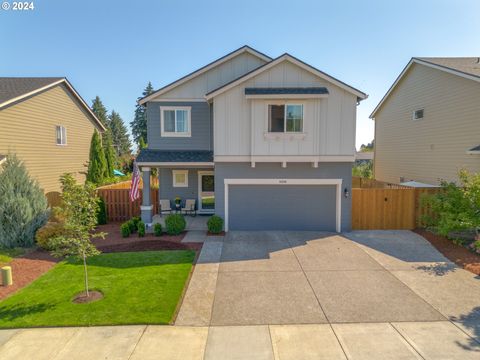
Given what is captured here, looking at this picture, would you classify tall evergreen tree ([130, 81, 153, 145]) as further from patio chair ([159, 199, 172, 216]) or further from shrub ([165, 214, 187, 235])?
shrub ([165, 214, 187, 235])

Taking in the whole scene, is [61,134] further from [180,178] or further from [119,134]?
[119,134]

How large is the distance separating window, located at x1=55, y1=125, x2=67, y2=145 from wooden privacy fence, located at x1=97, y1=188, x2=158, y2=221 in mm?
5976

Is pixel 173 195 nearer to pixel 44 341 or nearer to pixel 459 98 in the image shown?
pixel 44 341

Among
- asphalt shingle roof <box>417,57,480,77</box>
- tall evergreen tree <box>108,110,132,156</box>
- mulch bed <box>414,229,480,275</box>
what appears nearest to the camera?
mulch bed <box>414,229,480,275</box>

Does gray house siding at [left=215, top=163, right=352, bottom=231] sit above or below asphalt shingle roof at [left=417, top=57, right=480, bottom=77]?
below

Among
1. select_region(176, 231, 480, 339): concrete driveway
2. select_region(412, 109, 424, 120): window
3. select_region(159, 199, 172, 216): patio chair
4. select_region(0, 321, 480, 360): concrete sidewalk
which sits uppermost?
select_region(412, 109, 424, 120): window

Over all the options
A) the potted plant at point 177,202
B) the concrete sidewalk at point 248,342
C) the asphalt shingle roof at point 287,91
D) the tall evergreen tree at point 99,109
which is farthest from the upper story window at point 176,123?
the tall evergreen tree at point 99,109

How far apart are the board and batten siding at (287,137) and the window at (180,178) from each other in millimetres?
4570

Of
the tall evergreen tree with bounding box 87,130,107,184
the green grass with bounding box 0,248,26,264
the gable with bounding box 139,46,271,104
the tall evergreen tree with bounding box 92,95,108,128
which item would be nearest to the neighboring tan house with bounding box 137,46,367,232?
the gable with bounding box 139,46,271,104

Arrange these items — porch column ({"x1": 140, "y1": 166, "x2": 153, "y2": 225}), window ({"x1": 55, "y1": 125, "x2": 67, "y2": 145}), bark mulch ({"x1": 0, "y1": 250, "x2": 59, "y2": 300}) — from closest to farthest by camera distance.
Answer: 1. bark mulch ({"x1": 0, "y1": 250, "x2": 59, "y2": 300})
2. porch column ({"x1": 140, "y1": 166, "x2": 153, "y2": 225})
3. window ({"x1": 55, "y1": 125, "x2": 67, "y2": 145})

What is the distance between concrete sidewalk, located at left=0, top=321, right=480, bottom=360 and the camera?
517cm

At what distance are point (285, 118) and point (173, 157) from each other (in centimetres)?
591

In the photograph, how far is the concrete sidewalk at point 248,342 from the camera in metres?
5.17

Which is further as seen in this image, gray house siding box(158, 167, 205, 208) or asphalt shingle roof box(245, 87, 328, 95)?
gray house siding box(158, 167, 205, 208)
